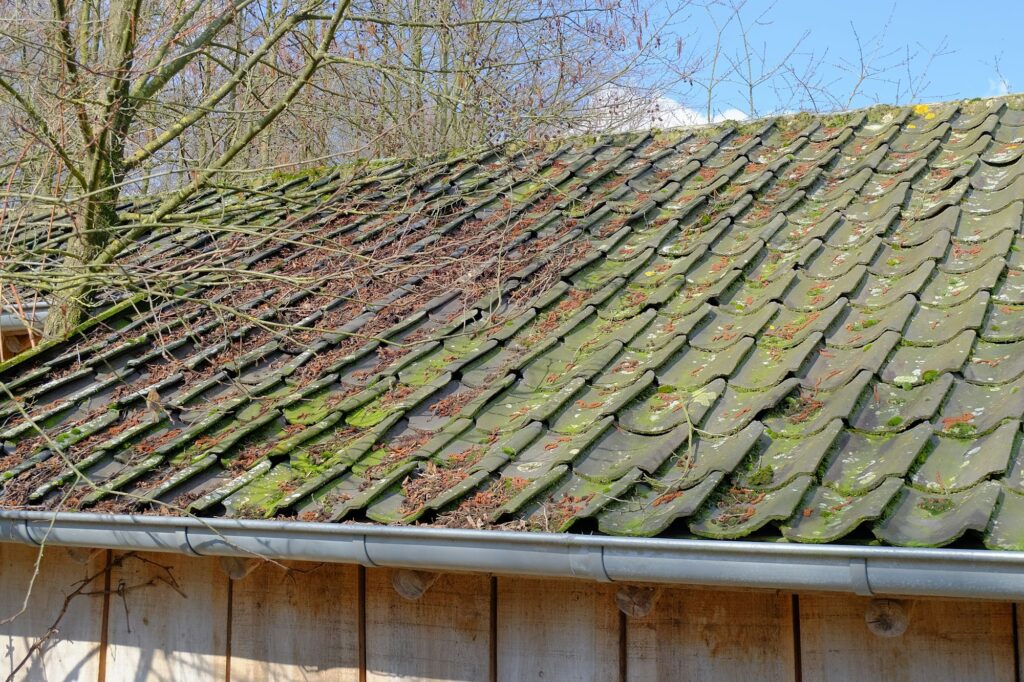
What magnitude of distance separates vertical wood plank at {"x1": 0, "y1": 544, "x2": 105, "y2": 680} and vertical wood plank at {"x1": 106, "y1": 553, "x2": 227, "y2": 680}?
0.39 ft

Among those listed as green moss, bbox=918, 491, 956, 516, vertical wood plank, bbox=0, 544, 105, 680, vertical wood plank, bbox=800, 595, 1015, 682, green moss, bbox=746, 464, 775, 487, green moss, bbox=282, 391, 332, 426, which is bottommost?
vertical wood plank, bbox=0, 544, 105, 680

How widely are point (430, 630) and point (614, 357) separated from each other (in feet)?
4.34

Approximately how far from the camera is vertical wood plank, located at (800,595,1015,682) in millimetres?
2623

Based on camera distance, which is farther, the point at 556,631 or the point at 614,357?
the point at 614,357

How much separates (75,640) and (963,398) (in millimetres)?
3725

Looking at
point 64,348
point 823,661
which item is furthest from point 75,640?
point 823,661

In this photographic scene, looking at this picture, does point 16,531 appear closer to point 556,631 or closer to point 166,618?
point 166,618

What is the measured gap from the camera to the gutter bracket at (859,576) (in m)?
2.37

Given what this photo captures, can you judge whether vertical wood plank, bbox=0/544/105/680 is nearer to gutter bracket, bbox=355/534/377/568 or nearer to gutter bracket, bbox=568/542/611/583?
gutter bracket, bbox=355/534/377/568

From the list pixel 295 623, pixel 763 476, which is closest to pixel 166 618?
pixel 295 623

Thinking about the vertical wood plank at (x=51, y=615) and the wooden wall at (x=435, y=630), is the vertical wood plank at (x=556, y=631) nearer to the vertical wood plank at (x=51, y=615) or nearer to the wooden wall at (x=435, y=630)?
the wooden wall at (x=435, y=630)

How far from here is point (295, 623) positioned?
378 cm

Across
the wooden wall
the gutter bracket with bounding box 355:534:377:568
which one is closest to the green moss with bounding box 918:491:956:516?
the wooden wall

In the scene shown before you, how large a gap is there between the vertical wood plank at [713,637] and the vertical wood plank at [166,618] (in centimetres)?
181
